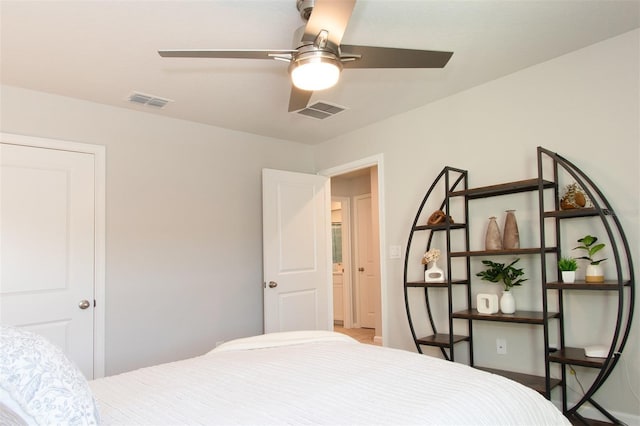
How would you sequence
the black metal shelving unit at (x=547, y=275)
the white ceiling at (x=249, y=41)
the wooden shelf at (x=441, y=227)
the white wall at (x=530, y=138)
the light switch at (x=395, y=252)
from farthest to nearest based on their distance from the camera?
1. the light switch at (x=395, y=252)
2. the wooden shelf at (x=441, y=227)
3. the white wall at (x=530, y=138)
4. the black metal shelving unit at (x=547, y=275)
5. the white ceiling at (x=249, y=41)

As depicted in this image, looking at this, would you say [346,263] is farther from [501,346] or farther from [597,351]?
[597,351]

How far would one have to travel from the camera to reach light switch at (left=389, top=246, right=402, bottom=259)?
3961mm

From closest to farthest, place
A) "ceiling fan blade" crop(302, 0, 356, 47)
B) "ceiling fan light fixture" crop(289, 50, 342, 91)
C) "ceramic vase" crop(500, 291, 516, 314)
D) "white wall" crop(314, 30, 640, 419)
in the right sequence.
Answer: "ceiling fan blade" crop(302, 0, 356, 47)
"ceiling fan light fixture" crop(289, 50, 342, 91)
"white wall" crop(314, 30, 640, 419)
"ceramic vase" crop(500, 291, 516, 314)

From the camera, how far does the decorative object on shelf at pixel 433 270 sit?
3.46 m

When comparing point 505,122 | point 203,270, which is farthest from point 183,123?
point 505,122

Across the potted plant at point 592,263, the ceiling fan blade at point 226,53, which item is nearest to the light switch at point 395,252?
the potted plant at point 592,263

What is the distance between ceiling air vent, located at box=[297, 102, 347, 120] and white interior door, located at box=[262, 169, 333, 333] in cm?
74

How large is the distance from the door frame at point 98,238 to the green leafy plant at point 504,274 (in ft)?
9.38

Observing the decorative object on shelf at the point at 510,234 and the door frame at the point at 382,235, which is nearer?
the decorative object on shelf at the point at 510,234

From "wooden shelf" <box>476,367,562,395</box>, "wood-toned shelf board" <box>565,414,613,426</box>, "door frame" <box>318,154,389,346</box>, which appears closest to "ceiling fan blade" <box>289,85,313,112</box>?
"door frame" <box>318,154,389,346</box>

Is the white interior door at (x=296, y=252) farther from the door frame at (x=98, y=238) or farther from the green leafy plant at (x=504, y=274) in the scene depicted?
the green leafy plant at (x=504, y=274)

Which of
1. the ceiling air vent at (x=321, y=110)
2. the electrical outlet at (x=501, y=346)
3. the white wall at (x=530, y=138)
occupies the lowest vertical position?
the electrical outlet at (x=501, y=346)

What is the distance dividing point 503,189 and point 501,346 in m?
1.14

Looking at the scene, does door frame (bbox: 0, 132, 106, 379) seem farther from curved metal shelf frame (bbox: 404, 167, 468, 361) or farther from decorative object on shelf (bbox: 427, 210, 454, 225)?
decorative object on shelf (bbox: 427, 210, 454, 225)
